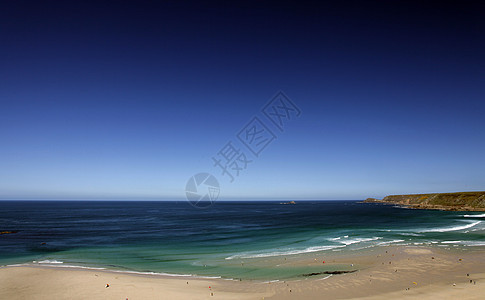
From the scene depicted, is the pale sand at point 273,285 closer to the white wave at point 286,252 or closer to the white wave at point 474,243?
the white wave at point 286,252

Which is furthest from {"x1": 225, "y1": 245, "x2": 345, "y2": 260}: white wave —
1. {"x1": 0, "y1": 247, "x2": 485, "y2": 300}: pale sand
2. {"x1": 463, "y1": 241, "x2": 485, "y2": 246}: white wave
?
{"x1": 463, "y1": 241, "x2": 485, "y2": 246}: white wave

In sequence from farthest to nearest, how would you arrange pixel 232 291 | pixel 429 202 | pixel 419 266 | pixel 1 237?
pixel 429 202
pixel 1 237
pixel 419 266
pixel 232 291

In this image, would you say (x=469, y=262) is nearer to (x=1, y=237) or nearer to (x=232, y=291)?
(x=232, y=291)

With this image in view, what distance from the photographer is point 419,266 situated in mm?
20750

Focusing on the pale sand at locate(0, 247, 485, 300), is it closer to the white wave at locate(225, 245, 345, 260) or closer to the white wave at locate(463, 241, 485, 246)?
the white wave at locate(225, 245, 345, 260)

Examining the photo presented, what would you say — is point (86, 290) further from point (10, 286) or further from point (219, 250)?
point (219, 250)

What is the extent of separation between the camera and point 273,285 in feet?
55.9

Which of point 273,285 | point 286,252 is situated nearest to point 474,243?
point 286,252

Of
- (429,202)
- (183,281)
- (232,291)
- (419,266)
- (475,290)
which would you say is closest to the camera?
(475,290)

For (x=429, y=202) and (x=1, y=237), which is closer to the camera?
(x=1, y=237)

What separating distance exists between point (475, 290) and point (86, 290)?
74.1ft

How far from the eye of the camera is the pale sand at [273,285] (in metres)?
15.0

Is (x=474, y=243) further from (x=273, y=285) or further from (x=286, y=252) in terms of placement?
(x=273, y=285)

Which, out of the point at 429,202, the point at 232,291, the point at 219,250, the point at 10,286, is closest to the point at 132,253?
the point at 219,250
